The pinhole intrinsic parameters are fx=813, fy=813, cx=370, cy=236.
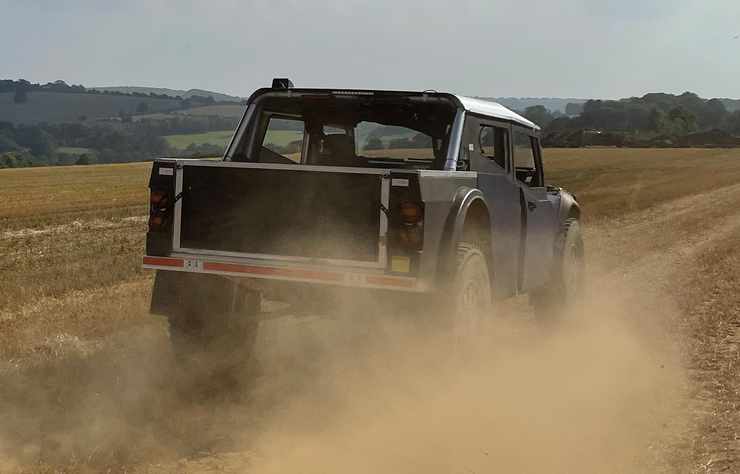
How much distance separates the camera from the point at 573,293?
7973 millimetres

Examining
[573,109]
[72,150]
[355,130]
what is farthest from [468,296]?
[72,150]

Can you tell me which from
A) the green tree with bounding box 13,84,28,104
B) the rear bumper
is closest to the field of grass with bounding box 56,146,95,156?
the green tree with bounding box 13,84,28,104

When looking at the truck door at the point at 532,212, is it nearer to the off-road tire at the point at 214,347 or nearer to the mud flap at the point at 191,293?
the off-road tire at the point at 214,347

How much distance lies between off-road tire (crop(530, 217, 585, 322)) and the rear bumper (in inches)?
130

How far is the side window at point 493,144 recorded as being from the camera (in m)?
6.16

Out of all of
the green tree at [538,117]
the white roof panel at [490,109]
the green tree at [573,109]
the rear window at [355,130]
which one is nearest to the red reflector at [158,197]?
the rear window at [355,130]

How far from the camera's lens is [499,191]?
19.4ft

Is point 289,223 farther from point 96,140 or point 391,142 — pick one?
point 96,140

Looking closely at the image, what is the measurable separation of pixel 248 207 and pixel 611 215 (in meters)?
15.9

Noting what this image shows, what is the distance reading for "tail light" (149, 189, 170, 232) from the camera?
509 cm

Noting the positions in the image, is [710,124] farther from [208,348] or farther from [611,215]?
[208,348]

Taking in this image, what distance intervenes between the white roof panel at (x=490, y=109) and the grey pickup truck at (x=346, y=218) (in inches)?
0.7

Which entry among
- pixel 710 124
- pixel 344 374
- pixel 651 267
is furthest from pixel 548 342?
pixel 710 124

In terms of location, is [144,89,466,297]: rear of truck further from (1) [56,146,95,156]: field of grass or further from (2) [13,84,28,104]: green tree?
(2) [13,84,28,104]: green tree
